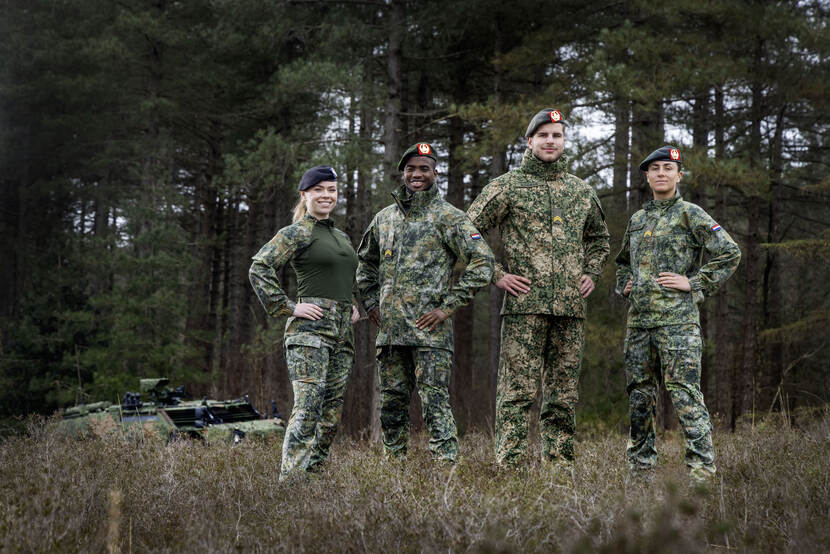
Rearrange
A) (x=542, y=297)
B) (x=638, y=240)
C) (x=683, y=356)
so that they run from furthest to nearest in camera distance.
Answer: (x=638, y=240)
(x=542, y=297)
(x=683, y=356)

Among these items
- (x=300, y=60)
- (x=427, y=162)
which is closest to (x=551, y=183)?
(x=427, y=162)

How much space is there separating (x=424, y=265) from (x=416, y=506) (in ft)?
6.34

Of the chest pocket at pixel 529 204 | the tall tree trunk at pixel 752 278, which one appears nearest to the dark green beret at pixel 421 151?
the chest pocket at pixel 529 204

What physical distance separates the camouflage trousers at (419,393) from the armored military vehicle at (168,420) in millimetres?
3458

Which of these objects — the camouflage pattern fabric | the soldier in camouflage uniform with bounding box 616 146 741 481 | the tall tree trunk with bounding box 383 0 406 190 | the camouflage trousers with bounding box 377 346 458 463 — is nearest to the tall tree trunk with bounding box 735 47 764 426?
the tall tree trunk with bounding box 383 0 406 190

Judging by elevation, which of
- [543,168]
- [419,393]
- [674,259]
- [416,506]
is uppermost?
[543,168]

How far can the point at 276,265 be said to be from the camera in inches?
199

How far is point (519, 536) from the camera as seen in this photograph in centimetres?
307

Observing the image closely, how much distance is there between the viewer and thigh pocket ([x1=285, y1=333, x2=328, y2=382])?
4.86 meters

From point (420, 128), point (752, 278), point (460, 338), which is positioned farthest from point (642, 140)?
point (460, 338)

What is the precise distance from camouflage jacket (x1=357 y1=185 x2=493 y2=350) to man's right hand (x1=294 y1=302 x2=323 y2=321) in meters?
0.49

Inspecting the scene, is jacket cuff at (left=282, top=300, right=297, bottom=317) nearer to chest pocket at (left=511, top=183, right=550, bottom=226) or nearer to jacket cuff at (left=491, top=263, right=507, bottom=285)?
jacket cuff at (left=491, top=263, right=507, bottom=285)

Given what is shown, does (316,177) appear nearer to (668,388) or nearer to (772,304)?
(668,388)

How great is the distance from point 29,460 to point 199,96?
15877 millimetres
